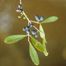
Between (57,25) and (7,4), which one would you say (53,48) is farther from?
(7,4)

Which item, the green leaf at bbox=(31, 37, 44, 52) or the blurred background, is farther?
the blurred background

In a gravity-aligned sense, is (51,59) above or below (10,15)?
below

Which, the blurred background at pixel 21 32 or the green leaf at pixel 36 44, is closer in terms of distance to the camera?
the green leaf at pixel 36 44

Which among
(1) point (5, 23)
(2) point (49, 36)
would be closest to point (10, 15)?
(1) point (5, 23)

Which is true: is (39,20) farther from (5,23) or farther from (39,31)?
(5,23)

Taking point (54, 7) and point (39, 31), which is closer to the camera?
point (39, 31)

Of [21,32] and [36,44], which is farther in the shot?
[21,32]
